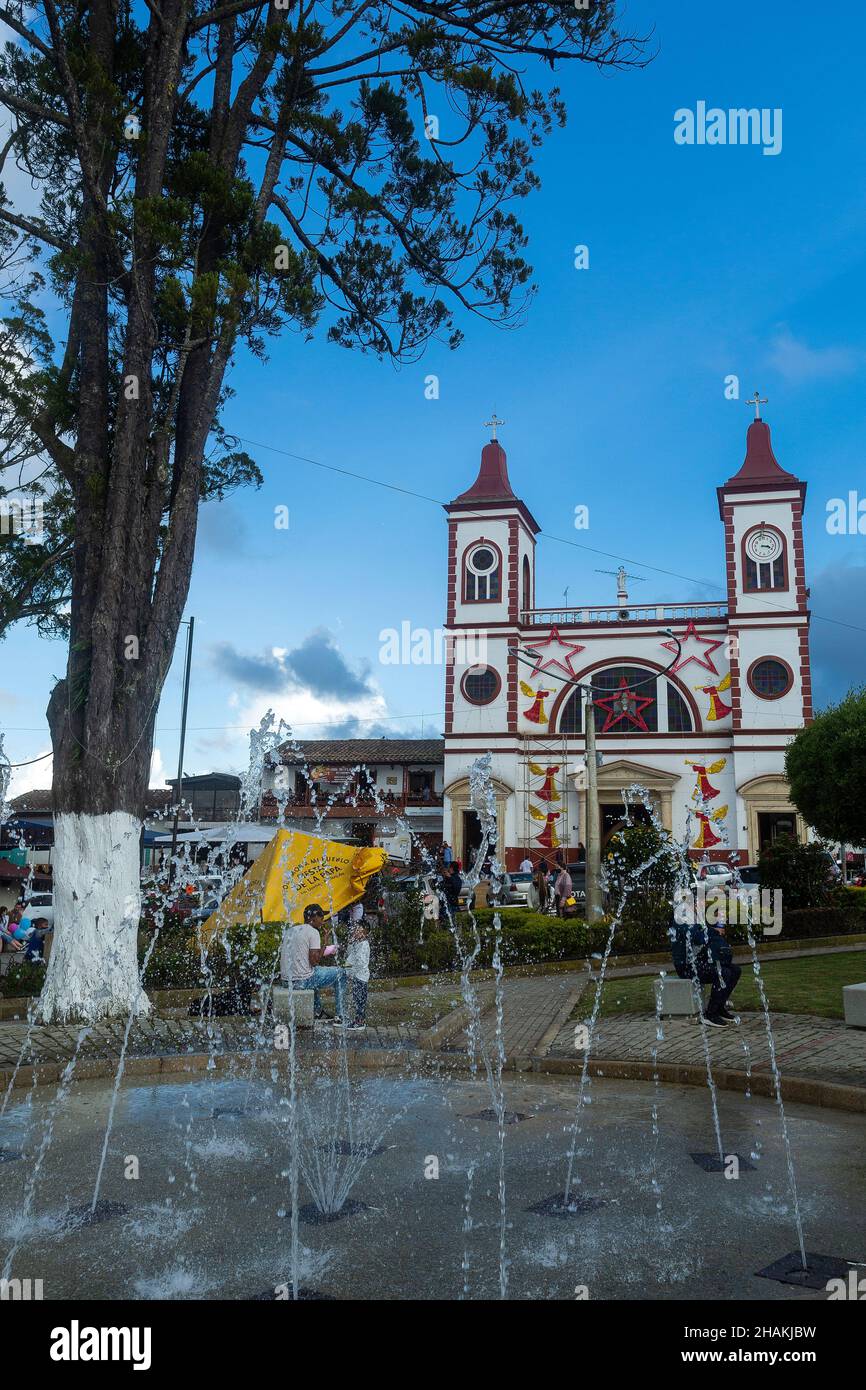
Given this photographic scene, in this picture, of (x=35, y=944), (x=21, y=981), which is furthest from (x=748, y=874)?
(x=21, y=981)

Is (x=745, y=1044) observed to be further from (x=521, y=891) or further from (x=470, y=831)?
(x=470, y=831)

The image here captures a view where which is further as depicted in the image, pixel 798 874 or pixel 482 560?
pixel 482 560

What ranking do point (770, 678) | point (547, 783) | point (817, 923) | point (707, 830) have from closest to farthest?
point (817, 923)
point (707, 830)
point (770, 678)
point (547, 783)

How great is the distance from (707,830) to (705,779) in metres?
2.13

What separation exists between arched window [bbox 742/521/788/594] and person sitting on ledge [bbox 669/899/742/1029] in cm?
3027

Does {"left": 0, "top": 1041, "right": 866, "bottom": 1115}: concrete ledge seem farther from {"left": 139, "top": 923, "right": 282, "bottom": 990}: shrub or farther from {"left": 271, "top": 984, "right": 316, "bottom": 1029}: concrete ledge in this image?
{"left": 139, "top": 923, "right": 282, "bottom": 990}: shrub

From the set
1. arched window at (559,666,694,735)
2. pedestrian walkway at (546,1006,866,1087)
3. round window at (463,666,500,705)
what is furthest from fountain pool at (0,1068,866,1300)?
round window at (463,666,500,705)

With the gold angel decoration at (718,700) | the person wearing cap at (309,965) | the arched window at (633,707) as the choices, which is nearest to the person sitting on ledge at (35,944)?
the person wearing cap at (309,965)

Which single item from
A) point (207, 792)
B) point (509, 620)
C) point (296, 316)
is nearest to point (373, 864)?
point (296, 316)

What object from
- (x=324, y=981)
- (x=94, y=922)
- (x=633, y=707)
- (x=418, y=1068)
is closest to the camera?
(x=418, y=1068)

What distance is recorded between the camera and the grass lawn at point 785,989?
11266 mm

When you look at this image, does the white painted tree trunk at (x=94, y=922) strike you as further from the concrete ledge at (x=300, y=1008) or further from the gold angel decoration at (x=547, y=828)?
the gold angel decoration at (x=547, y=828)

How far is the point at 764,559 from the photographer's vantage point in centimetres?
3834
